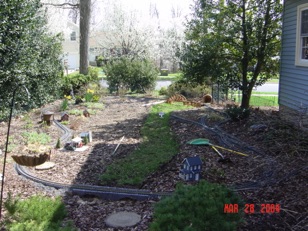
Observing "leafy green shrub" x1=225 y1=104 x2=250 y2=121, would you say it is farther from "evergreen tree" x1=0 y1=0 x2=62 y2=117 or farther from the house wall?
"evergreen tree" x1=0 y1=0 x2=62 y2=117

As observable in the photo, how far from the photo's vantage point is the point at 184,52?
37.9 feet

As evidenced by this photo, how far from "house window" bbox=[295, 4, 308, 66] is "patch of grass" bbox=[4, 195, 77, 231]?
21.5 feet

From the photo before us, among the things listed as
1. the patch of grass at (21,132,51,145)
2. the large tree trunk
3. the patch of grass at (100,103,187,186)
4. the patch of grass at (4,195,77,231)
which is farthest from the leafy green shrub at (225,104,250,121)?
the large tree trunk

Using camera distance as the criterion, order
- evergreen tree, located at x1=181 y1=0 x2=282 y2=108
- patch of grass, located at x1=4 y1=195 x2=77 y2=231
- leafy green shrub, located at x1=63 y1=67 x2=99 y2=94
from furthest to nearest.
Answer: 1. leafy green shrub, located at x1=63 y1=67 x2=99 y2=94
2. evergreen tree, located at x1=181 y1=0 x2=282 y2=108
3. patch of grass, located at x1=4 y1=195 x2=77 y2=231

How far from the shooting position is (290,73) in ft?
27.9

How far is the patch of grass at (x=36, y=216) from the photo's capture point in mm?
3201

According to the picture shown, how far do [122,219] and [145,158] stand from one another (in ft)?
Answer: 7.88

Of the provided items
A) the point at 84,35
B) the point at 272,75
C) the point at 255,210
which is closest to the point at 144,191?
the point at 255,210

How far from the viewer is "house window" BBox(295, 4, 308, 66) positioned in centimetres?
787

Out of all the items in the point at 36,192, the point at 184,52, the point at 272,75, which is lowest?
the point at 36,192

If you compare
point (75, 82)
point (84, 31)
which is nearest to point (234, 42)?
point (75, 82)

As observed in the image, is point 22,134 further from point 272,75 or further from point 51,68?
point 272,75

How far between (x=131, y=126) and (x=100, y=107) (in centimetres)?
352

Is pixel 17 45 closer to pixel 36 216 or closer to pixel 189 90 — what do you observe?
pixel 36 216
